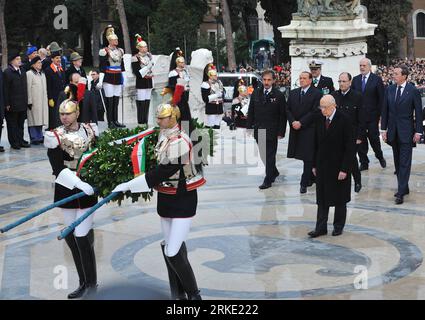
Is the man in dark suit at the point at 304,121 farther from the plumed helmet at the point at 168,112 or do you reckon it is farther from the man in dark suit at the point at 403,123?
the plumed helmet at the point at 168,112

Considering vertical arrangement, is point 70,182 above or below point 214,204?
above

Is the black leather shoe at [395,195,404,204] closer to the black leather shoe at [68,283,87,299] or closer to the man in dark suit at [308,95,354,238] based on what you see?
the man in dark suit at [308,95,354,238]

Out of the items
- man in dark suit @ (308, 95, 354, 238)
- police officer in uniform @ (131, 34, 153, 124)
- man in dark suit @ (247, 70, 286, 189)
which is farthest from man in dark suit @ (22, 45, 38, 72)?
man in dark suit @ (308, 95, 354, 238)

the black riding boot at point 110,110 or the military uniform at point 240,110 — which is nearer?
the black riding boot at point 110,110

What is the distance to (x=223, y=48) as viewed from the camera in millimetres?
59844

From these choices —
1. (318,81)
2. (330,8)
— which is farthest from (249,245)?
(330,8)

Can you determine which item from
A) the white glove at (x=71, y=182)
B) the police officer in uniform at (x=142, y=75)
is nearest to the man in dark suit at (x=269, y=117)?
the white glove at (x=71, y=182)

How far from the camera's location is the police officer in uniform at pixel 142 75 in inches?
795

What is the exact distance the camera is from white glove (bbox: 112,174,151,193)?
29.0 ft

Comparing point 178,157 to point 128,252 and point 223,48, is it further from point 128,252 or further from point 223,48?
point 223,48

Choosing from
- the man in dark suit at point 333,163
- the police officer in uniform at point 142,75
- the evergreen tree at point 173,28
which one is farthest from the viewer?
the evergreen tree at point 173,28

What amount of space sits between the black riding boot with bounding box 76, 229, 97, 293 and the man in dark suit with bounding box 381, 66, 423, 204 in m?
5.43
